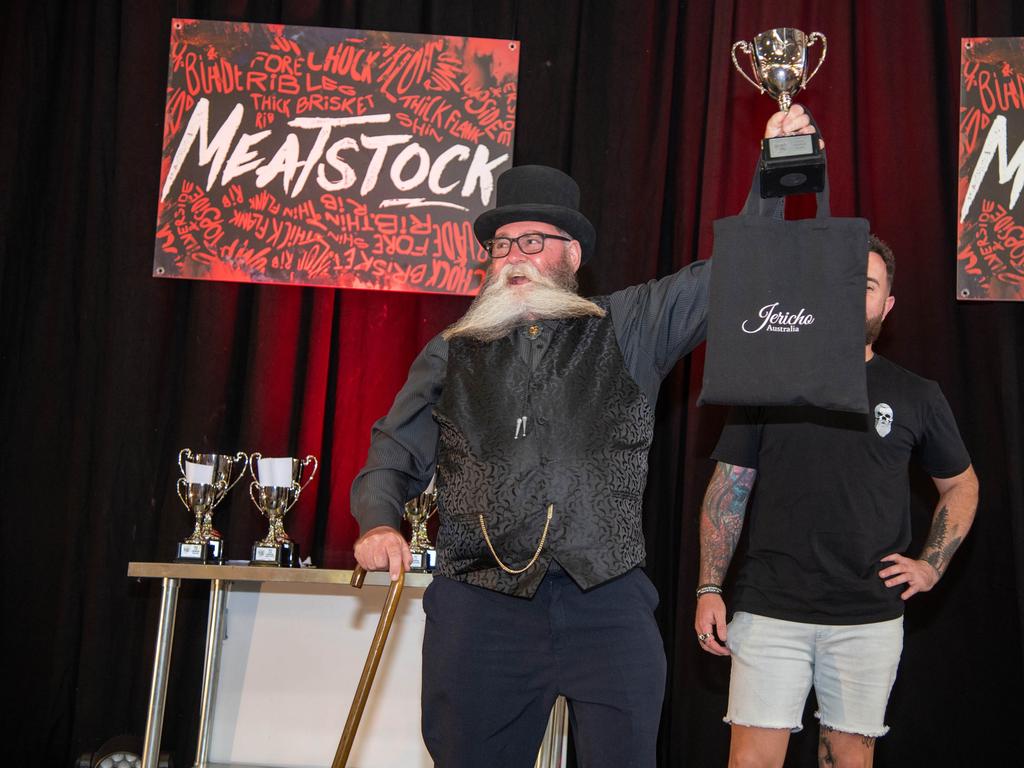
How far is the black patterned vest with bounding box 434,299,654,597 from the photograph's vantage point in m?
1.97

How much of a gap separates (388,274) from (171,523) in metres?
1.09

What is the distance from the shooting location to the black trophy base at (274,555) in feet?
10.1

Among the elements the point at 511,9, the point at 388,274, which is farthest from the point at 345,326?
the point at 511,9

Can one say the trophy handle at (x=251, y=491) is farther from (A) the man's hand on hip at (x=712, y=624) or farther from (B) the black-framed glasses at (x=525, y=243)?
(A) the man's hand on hip at (x=712, y=624)

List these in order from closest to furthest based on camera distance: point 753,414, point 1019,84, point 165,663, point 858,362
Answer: point 858,362 → point 753,414 → point 165,663 → point 1019,84

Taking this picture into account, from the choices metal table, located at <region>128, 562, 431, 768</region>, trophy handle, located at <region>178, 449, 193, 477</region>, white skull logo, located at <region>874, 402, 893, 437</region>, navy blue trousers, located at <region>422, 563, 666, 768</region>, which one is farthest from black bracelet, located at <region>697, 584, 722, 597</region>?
trophy handle, located at <region>178, 449, 193, 477</region>

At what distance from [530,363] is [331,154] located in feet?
5.59

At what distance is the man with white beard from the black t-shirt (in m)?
0.54

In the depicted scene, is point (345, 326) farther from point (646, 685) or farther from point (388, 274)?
point (646, 685)

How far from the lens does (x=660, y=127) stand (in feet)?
11.7

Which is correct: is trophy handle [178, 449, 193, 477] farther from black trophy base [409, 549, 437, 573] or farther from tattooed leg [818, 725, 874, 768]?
tattooed leg [818, 725, 874, 768]

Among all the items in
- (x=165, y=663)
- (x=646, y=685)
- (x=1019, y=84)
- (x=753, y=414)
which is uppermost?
(x=1019, y=84)

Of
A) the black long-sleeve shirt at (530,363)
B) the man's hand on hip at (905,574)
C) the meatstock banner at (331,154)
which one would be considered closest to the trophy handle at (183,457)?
the meatstock banner at (331,154)

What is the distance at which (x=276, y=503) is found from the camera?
3.22m
